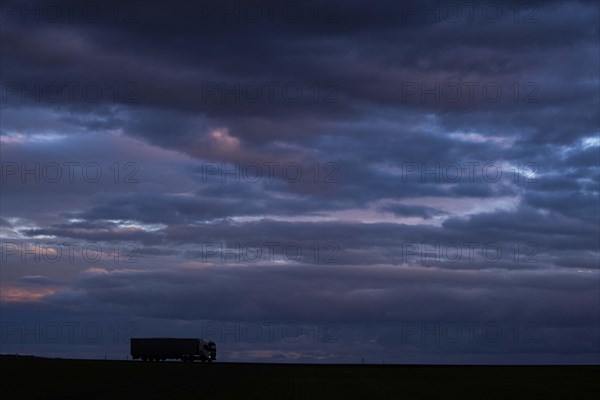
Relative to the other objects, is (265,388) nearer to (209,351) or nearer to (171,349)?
(171,349)

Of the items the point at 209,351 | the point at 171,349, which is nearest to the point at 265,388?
the point at 171,349

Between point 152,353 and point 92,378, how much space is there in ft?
243

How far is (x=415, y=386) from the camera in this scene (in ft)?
268

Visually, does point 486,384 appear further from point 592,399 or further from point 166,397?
point 166,397

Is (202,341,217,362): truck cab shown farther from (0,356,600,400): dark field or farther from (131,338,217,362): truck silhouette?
(0,356,600,400): dark field

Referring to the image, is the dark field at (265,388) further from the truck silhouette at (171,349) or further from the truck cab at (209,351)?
the truck cab at (209,351)

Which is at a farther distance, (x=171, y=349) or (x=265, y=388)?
(x=171, y=349)

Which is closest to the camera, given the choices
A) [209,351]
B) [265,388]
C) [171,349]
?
[265,388]

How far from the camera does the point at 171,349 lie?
15538 centimetres

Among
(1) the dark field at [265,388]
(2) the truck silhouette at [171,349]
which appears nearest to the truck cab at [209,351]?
(2) the truck silhouette at [171,349]

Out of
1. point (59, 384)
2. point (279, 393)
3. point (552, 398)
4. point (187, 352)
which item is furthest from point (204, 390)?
point (187, 352)

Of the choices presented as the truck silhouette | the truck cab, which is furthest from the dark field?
the truck cab

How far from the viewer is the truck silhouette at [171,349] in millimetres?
154625

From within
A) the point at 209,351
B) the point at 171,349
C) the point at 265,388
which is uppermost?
the point at 265,388
